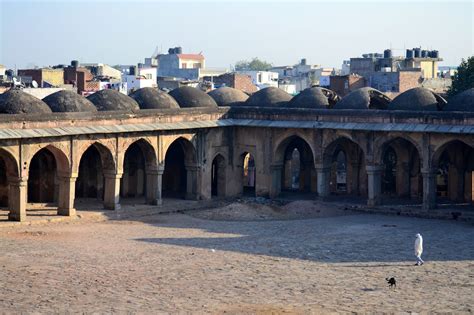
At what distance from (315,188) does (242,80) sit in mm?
22496

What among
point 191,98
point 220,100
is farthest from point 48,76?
point 191,98

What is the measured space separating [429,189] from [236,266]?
1155 centimetres

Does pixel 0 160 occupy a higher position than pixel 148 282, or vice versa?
pixel 0 160

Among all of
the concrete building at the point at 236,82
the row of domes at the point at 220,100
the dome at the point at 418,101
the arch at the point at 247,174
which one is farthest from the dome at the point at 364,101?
the concrete building at the point at 236,82

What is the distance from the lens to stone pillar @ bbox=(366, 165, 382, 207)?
1516 inches

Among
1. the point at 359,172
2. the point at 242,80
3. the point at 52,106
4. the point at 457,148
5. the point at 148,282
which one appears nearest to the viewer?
the point at 148,282

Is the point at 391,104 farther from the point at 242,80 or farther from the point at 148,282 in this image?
the point at 242,80

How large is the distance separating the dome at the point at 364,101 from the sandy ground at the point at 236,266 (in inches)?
189

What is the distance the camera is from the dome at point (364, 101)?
4006cm

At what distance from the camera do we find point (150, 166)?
127ft

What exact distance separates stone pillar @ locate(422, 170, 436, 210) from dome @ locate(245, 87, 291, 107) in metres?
7.89

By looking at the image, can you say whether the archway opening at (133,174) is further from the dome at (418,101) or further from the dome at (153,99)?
the dome at (418,101)

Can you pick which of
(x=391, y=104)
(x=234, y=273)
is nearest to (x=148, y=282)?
(x=234, y=273)

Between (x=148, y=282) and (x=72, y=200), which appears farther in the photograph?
(x=72, y=200)
